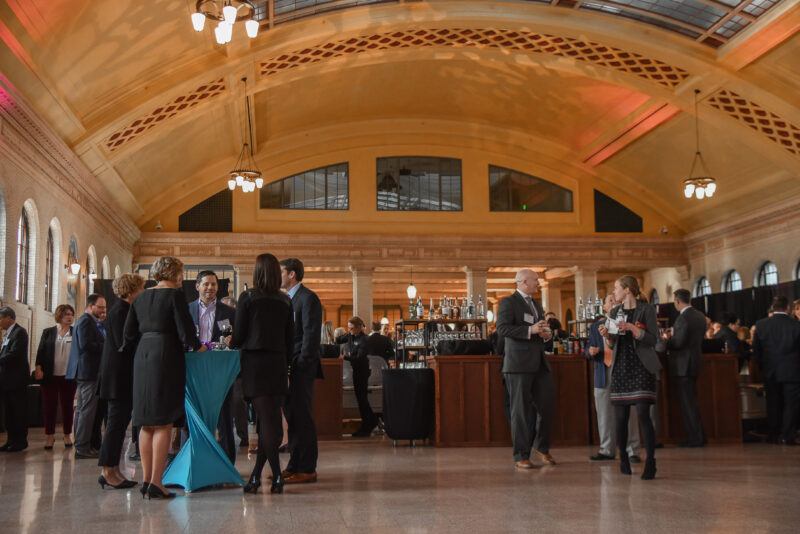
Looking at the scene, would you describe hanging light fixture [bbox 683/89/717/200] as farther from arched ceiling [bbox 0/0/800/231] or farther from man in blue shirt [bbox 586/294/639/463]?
man in blue shirt [bbox 586/294/639/463]

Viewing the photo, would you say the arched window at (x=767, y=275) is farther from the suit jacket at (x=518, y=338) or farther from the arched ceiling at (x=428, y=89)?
the suit jacket at (x=518, y=338)

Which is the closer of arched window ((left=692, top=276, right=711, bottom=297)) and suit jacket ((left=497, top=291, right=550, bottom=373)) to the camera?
suit jacket ((left=497, top=291, right=550, bottom=373))

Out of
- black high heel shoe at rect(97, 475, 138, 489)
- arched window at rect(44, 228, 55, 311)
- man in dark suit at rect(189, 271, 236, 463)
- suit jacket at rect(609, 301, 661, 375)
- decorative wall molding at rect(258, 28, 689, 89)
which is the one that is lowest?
black high heel shoe at rect(97, 475, 138, 489)

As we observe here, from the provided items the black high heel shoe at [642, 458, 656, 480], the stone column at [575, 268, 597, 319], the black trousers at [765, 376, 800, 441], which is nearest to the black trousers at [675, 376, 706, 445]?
the black trousers at [765, 376, 800, 441]

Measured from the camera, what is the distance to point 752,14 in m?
12.6

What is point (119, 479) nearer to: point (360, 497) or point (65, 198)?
point (360, 497)

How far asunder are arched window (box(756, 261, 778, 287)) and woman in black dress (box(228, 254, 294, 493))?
→ 1543cm

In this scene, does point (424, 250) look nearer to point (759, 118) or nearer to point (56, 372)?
point (759, 118)

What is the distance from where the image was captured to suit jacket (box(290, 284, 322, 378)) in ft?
17.9

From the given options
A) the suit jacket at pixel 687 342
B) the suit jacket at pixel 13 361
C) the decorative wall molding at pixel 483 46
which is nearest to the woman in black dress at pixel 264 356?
the suit jacket at pixel 13 361

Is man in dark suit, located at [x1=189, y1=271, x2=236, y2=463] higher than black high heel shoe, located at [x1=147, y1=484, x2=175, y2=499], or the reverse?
man in dark suit, located at [x1=189, y1=271, x2=236, y2=463]

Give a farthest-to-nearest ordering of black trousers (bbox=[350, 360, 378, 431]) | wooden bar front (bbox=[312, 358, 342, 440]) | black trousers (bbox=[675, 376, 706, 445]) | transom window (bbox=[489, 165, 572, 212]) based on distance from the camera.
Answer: transom window (bbox=[489, 165, 572, 212]) < black trousers (bbox=[350, 360, 378, 431]) < wooden bar front (bbox=[312, 358, 342, 440]) < black trousers (bbox=[675, 376, 706, 445])

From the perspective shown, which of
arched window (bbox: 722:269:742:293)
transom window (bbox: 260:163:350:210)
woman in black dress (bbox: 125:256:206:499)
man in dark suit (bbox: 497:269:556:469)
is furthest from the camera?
transom window (bbox: 260:163:350:210)

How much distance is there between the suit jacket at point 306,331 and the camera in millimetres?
5457
